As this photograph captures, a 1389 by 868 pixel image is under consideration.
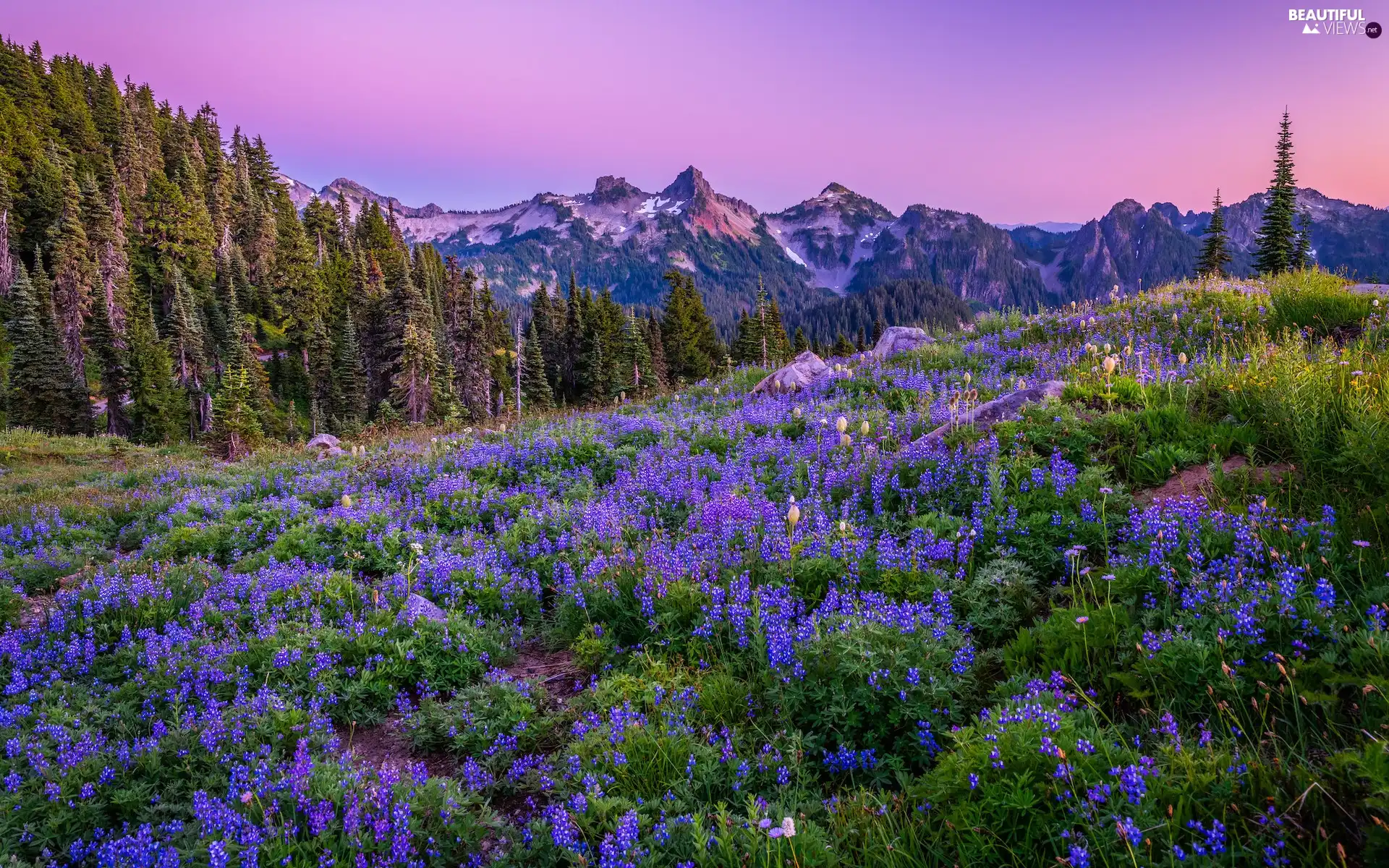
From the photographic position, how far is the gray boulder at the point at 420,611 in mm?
5727

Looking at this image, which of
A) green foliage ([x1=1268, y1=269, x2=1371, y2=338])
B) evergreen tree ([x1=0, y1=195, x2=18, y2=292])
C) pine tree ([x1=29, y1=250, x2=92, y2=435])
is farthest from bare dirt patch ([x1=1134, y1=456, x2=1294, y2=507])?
evergreen tree ([x1=0, y1=195, x2=18, y2=292])

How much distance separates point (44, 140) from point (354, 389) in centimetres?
5961

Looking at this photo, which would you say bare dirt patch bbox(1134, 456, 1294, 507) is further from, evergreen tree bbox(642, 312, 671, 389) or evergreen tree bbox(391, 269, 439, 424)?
evergreen tree bbox(642, 312, 671, 389)

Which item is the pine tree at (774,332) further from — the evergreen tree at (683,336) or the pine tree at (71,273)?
the pine tree at (71,273)

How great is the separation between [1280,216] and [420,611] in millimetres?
54705

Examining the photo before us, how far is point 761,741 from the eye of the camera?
399 cm

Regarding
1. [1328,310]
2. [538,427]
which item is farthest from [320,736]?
[1328,310]

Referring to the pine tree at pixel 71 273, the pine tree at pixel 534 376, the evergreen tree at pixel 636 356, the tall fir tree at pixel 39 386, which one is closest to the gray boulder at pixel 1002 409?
the evergreen tree at pixel 636 356

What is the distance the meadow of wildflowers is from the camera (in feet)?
9.56

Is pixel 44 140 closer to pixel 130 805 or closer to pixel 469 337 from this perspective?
pixel 469 337

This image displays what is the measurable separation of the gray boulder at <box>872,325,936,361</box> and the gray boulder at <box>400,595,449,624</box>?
44.2ft

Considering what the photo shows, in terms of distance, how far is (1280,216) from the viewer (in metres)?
39.6

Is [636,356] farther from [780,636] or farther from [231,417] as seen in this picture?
[780,636]

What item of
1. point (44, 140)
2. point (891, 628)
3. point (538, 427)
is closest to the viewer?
point (891, 628)
